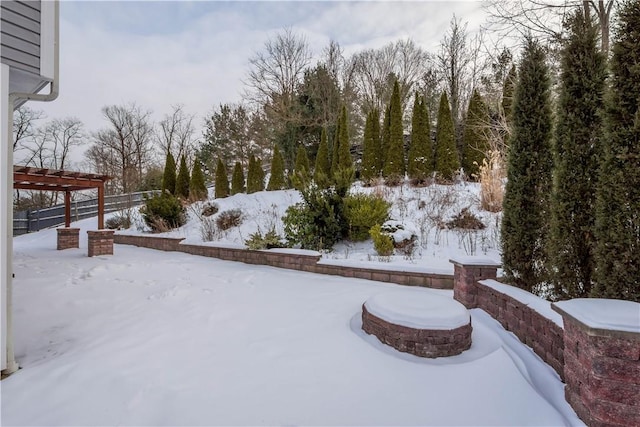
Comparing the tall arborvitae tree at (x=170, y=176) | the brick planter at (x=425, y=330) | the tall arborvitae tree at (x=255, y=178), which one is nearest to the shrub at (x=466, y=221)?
the brick planter at (x=425, y=330)

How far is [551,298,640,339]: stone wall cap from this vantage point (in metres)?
1.52

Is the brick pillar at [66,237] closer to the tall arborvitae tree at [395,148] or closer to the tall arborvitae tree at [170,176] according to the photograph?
the tall arborvitae tree at [170,176]

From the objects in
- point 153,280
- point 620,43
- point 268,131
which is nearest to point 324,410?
point 620,43

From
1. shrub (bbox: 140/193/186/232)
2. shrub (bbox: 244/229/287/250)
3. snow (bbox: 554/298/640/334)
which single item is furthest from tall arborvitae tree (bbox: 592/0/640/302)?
shrub (bbox: 140/193/186/232)

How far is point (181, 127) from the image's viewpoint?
23.6 metres

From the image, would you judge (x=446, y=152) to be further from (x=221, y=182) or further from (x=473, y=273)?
(x=221, y=182)

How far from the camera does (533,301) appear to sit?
256 centimetres

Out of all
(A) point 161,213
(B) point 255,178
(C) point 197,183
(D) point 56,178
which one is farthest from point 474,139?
(D) point 56,178

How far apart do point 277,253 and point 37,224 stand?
12.3 meters

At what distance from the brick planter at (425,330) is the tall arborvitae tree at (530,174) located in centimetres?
114

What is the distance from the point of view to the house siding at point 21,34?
2.34 meters

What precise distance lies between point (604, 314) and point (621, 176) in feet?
3.72

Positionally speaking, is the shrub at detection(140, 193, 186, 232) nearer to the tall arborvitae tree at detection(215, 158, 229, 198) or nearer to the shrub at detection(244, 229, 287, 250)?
the tall arborvitae tree at detection(215, 158, 229, 198)

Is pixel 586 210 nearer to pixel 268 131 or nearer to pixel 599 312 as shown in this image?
pixel 599 312
